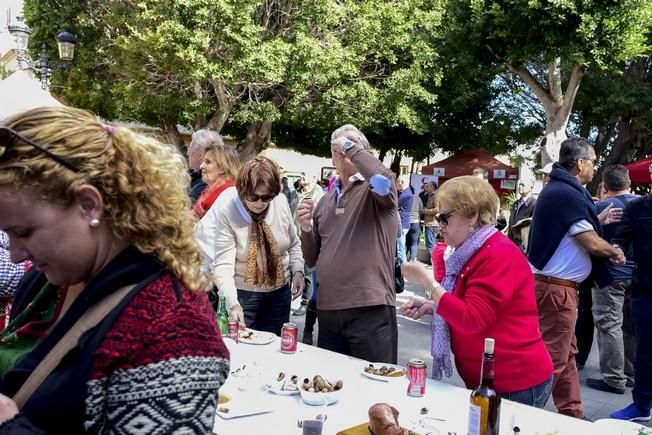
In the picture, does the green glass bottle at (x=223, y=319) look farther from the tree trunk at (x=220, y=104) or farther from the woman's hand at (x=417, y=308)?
the tree trunk at (x=220, y=104)

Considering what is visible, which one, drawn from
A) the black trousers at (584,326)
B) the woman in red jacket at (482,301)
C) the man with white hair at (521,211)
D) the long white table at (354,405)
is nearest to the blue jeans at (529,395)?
the woman in red jacket at (482,301)

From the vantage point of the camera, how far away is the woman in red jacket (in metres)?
2.51

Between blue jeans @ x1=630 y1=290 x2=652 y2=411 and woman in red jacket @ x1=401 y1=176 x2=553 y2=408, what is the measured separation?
1.69 metres

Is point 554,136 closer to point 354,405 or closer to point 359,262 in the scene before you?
point 359,262

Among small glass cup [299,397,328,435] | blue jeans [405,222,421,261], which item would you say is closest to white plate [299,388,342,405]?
small glass cup [299,397,328,435]

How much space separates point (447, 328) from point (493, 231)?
1.61ft

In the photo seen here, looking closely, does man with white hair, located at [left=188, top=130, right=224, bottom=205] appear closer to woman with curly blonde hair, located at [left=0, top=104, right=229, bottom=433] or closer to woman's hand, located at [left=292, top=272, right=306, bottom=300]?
woman's hand, located at [left=292, top=272, right=306, bottom=300]

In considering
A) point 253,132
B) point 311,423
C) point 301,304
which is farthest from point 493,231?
point 253,132

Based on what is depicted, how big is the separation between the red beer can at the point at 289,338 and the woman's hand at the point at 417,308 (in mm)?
619

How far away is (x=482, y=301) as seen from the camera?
249 cm

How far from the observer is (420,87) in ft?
61.2

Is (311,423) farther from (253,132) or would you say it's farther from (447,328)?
(253,132)

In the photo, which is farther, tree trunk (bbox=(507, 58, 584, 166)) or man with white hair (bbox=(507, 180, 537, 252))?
tree trunk (bbox=(507, 58, 584, 166))

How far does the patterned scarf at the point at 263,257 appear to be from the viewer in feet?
11.7
